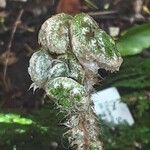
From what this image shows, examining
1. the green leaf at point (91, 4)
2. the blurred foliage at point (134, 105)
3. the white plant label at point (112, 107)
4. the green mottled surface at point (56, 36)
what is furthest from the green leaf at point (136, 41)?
the green mottled surface at point (56, 36)

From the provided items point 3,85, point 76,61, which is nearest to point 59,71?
point 76,61

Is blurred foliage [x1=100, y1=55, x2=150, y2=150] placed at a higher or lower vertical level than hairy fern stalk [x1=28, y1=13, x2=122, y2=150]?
lower

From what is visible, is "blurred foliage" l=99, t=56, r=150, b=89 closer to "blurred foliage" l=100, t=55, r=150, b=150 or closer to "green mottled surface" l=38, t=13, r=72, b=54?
"blurred foliage" l=100, t=55, r=150, b=150

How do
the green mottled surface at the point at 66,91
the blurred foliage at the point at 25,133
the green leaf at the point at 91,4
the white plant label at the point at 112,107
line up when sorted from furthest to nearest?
the green leaf at the point at 91,4
the white plant label at the point at 112,107
the blurred foliage at the point at 25,133
the green mottled surface at the point at 66,91

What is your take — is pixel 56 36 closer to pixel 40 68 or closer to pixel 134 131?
pixel 40 68

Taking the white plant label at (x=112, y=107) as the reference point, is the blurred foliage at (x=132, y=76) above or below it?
above

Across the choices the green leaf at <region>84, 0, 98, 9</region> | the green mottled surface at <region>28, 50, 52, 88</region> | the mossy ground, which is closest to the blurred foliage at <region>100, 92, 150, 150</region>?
the mossy ground

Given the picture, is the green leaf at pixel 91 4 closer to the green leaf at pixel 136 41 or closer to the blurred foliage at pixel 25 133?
the green leaf at pixel 136 41
